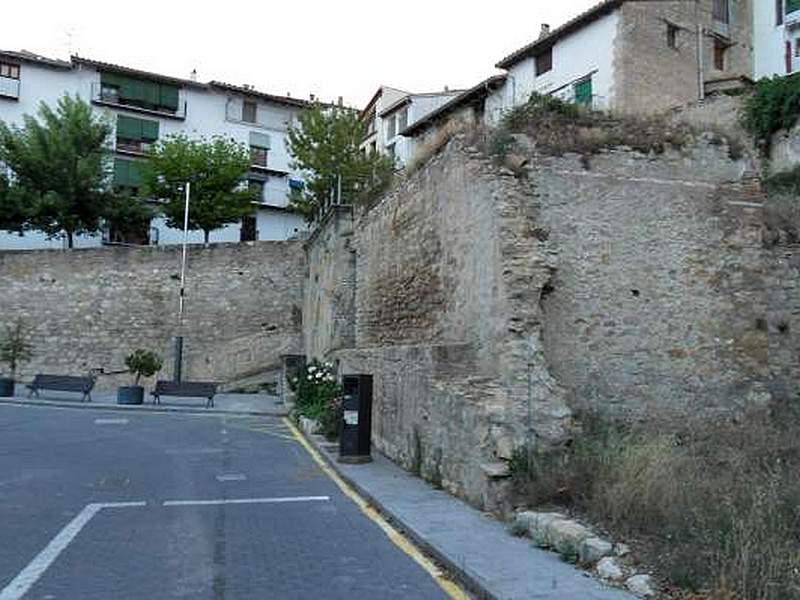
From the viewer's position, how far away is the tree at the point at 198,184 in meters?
38.9

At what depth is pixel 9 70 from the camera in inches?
1816

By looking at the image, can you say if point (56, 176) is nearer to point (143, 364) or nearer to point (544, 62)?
point (143, 364)

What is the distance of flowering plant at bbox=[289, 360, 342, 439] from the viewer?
15238mm

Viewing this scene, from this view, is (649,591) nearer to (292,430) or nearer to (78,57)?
(292,430)

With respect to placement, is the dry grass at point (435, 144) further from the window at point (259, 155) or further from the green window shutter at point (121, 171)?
the window at point (259, 155)

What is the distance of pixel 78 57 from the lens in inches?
1842

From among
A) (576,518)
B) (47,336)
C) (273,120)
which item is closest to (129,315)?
(47,336)

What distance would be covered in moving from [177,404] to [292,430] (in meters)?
8.21

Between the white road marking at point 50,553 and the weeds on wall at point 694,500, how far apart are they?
170 inches

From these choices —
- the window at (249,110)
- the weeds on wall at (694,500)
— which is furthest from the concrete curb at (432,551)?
the window at (249,110)

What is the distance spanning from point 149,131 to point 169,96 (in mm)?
2799

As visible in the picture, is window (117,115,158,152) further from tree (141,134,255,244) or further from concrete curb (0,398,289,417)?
concrete curb (0,398,289,417)

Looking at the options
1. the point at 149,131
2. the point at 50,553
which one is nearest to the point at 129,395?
the point at 50,553

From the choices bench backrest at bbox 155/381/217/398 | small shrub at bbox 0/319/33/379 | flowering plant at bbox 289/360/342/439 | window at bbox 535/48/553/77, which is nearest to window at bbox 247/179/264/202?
small shrub at bbox 0/319/33/379
